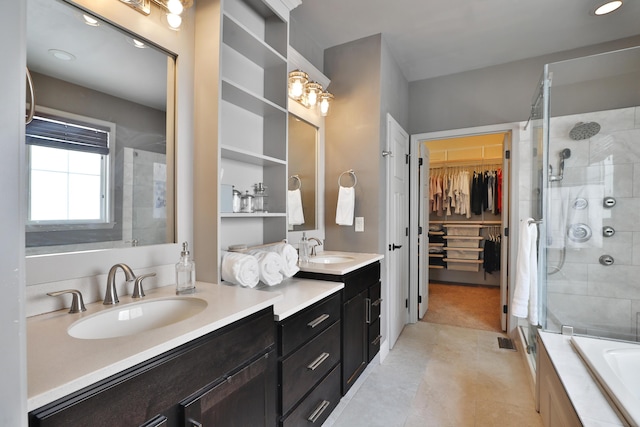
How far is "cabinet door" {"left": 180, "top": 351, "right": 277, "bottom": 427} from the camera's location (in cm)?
92

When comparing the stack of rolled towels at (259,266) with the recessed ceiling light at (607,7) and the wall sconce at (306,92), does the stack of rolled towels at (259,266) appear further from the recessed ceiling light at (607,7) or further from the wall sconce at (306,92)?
the recessed ceiling light at (607,7)

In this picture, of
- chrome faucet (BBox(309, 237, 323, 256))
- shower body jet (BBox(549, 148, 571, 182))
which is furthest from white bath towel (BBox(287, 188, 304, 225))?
shower body jet (BBox(549, 148, 571, 182))

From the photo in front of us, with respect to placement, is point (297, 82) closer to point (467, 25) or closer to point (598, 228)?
point (467, 25)

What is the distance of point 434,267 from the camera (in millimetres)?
5387

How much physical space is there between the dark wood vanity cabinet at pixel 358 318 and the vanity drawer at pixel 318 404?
117 mm

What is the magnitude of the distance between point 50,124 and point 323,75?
2.13m

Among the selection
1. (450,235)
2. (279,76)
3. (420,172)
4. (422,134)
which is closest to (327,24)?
(279,76)

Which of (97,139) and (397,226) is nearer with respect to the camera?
(97,139)

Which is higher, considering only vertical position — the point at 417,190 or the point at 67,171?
the point at 417,190

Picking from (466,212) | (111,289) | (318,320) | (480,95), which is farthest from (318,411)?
(466,212)

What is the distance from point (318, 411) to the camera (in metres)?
1.58

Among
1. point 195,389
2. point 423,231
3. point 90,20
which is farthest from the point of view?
point 423,231

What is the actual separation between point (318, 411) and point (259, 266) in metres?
0.80

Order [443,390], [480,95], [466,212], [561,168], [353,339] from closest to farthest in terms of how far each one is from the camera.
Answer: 1. [353,339]
2. [443,390]
3. [561,168]
4. [480,95]
5. [466,212]
